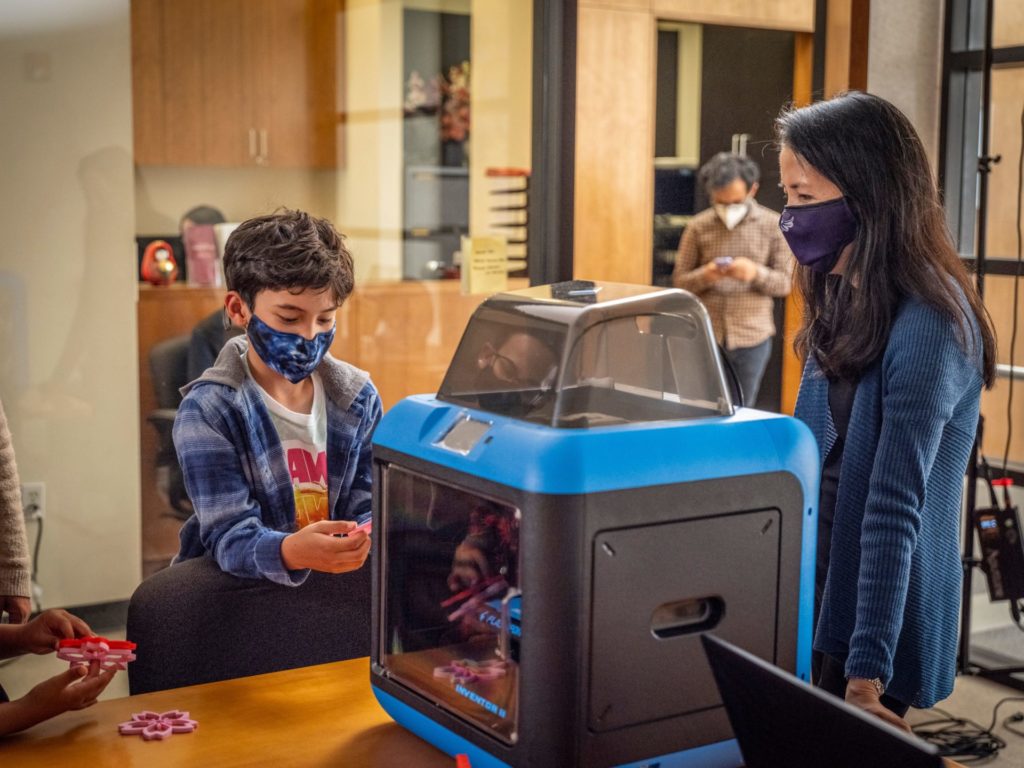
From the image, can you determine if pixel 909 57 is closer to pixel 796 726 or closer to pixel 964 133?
pixel 964 133

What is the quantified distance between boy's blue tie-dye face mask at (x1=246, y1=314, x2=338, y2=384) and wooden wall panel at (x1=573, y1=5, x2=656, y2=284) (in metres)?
1.84

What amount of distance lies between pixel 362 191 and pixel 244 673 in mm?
1998

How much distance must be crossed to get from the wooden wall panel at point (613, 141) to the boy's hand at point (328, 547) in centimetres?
212

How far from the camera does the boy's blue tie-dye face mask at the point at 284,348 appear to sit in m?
1.72

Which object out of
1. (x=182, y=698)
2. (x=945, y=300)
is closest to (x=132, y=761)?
(x=182, y=698)

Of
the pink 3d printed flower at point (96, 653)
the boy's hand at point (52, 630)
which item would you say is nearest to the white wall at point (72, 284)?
the boy's hand at point (52, 630)

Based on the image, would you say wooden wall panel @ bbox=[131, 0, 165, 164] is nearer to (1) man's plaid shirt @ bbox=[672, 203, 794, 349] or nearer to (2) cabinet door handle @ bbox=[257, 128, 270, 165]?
(2) cabinet door handle @ bbox=[257, 128, 270, 165]

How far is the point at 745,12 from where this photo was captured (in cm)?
362

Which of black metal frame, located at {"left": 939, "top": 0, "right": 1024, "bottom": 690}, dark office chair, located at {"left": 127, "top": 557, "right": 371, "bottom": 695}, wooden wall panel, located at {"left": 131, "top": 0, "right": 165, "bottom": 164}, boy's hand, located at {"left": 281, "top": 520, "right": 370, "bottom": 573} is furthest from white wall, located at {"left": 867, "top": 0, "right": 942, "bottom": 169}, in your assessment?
boy's hand, located at {"left": 281, "top": 520, "right": 370, "bottom": 573}

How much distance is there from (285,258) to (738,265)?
236 centimetres

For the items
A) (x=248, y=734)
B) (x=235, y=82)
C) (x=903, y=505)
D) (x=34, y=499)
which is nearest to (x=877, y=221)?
(x=903, y=505)

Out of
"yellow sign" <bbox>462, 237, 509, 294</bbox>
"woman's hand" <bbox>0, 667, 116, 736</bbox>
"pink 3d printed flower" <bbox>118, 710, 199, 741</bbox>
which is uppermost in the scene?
"yellow sign" <bbox>462, 237, 509, 294</bbox>

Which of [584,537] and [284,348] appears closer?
[584,537]

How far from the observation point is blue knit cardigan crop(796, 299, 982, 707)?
1.39 meters
